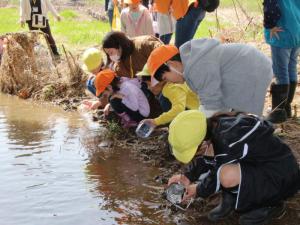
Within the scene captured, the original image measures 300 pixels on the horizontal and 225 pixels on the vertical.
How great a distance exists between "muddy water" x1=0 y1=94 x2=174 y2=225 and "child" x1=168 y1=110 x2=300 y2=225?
1.63ft

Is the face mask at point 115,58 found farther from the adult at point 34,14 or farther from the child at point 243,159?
the adult at point 34,14

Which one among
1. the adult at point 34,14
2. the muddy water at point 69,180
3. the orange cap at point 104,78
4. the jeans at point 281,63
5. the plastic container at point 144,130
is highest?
the adult at point 34,14

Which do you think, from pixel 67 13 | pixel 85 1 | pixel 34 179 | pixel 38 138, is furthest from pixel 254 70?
pixel 85 1

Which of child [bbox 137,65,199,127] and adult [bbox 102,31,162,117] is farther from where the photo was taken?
adult [bbox 102,31,162,117]

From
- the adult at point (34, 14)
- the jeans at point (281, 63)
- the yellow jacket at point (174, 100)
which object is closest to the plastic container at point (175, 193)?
the yellow jacket at point (174, 100)

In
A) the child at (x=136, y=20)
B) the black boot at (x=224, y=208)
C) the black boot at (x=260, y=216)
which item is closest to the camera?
the black boot at (x=260, y=216)

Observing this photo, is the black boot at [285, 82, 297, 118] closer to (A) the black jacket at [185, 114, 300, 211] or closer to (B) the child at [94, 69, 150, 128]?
(B) the child at [94, 69, 150, 128]

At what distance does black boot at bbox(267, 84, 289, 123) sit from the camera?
14.8ft

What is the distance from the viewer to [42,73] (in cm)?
715

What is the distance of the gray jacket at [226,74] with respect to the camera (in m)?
3.50

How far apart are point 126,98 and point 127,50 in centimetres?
46

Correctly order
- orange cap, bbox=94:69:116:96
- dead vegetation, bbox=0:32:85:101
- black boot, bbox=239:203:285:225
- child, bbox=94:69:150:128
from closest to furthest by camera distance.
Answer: black boot, bbox=239:203:285:225, orange cap, bbox=94:69:116:96, child, bbox=94:69:150:128, dead vegetation, bbox=0:32:85:101

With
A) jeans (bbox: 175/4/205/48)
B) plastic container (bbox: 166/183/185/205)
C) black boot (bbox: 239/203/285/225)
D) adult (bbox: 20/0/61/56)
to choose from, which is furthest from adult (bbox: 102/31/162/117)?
adult (bbox: 20/0/61/56)

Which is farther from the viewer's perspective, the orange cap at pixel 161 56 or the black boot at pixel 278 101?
the black boot at pixel 278 101
